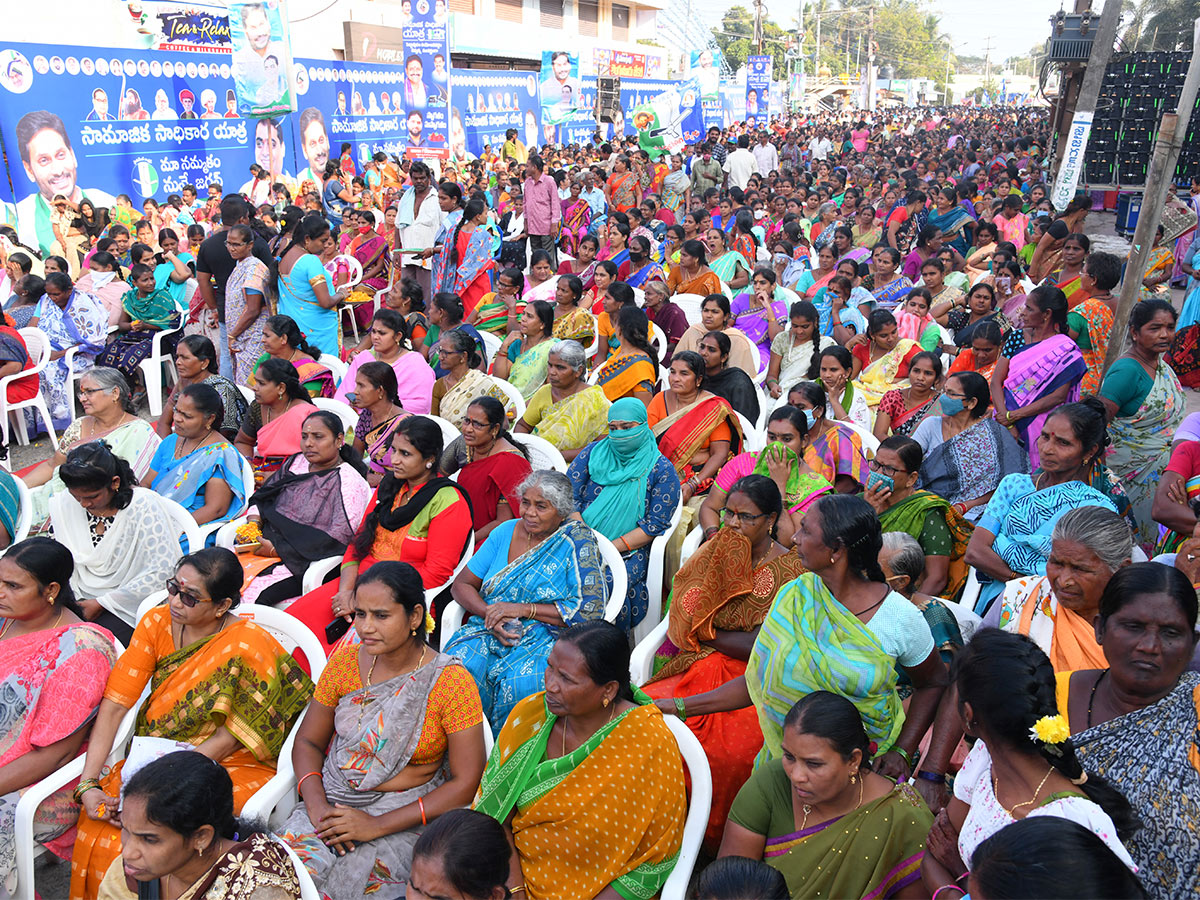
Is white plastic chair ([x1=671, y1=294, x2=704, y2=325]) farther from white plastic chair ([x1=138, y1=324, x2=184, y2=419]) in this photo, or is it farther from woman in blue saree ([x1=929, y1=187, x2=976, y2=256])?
white plastic chair ([x1=138, y1=324, x2=184, y2=419])

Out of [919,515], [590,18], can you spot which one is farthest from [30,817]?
[590,18]

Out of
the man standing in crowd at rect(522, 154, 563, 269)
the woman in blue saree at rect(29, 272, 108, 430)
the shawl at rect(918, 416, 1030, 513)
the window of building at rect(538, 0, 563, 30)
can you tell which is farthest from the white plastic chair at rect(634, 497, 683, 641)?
the window of building at rect(538, 0, 563, 30)

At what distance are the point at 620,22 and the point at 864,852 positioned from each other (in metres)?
43.3

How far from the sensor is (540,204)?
9727mm

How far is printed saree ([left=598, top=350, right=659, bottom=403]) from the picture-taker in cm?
532

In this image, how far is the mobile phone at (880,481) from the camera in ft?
11.1

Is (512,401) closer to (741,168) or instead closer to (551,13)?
(741,168)

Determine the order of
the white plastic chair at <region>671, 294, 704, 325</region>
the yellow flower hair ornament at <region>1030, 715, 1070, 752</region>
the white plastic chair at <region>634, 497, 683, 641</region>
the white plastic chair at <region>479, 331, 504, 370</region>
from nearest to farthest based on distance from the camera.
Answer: the yellow flower hair ornament at <region>1030, 715, 1070, 752</region> → the white plastic chair at <region>634, 497, 683, 641</region> → the white plastic chair at <region>479, 331, 504, 370</region> → the white plastic chair at <region>671, 294, 704, 325</region>

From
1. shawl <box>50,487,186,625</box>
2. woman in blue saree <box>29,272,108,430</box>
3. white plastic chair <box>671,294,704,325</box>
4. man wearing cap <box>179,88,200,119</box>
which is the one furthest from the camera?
man wearing cap <box>179,88,200,119</box>

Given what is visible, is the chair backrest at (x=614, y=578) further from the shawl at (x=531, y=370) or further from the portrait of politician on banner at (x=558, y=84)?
the portrait of politician on banner at (x=558, y=84)

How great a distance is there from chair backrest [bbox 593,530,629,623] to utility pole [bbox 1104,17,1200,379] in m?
2.80

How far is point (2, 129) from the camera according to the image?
1019 cm

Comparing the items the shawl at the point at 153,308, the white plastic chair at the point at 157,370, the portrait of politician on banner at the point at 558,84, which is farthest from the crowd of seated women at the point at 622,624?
the portrait of politician on banner at the point at 558,84

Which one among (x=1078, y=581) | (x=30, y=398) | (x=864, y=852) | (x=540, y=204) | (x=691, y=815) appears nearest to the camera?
(x=864, y=852)
